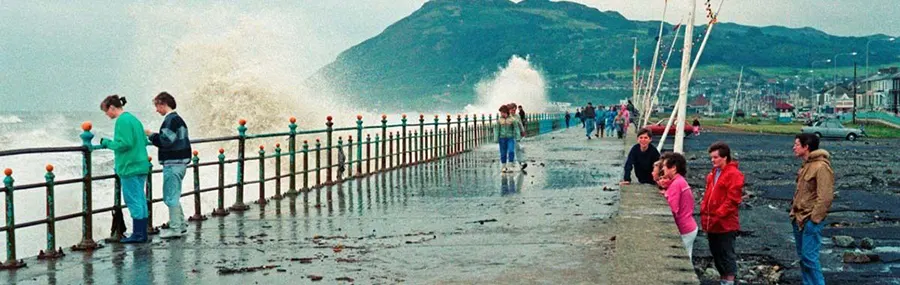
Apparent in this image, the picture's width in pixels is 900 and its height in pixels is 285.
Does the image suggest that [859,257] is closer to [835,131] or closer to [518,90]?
[835,131]

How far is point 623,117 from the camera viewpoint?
4294 centimetres

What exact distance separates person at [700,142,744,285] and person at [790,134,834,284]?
0.49m

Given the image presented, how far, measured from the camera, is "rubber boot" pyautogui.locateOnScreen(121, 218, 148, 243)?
10250 millimetres

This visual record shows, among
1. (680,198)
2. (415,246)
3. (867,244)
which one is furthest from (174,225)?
(867,244)

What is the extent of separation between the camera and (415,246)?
997cm

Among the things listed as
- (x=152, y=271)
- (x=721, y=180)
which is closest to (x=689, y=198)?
(x=721, y=180)

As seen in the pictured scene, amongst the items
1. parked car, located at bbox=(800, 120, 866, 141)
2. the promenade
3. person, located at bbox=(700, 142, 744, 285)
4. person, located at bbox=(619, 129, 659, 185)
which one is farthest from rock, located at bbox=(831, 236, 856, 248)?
parked car, located at bbox=(800, 120, 866, 141)

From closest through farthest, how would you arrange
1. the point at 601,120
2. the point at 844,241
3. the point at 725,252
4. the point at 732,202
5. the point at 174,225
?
the point at 732,202
the point at 725,252
the point at 174,225
the point at 844,241
the point at 601,120

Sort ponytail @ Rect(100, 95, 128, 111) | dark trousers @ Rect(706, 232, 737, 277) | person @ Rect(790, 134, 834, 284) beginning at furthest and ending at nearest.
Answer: ponytail @ Rect(100, 95, 128, 111)
dark trousers @ Rect(706, 232, 737, 277)
person @ Rect(790, 134, 834, 284)

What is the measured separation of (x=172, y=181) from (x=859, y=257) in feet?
23.5

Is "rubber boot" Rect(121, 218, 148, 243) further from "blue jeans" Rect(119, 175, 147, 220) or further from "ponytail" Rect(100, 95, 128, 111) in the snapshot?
"ponytail" Rect(100, 95, 128, 111)

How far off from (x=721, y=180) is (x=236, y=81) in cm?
3194

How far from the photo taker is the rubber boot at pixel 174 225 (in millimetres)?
10703

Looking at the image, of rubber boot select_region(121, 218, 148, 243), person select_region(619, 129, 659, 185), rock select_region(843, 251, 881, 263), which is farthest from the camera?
person select_region(619, 129, 659, 185)
